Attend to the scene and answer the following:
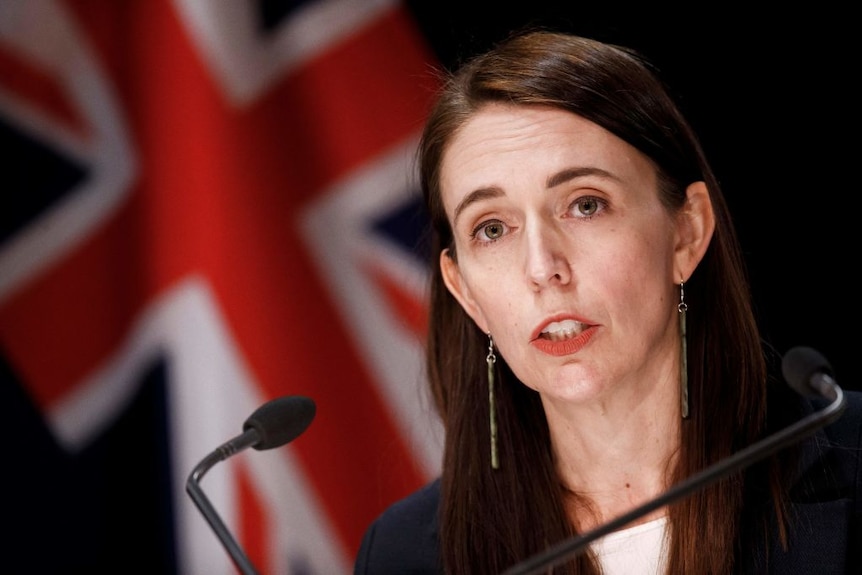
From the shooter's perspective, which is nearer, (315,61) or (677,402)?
(677,402)

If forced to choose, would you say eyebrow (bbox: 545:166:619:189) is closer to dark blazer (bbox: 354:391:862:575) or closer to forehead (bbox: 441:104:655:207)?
forehead (bbox: 441:104:655:207)

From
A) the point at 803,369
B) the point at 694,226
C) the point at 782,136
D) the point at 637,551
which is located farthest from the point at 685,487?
the point at 782,136

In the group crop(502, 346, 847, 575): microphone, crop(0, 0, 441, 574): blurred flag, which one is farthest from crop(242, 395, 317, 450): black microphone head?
crop(0, 0, 441, 574): blurred flag

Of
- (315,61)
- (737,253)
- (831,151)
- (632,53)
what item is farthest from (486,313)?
(315,61)

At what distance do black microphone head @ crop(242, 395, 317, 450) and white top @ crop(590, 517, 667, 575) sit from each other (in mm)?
583

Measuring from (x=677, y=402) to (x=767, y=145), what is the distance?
0.63 metres

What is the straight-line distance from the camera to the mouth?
174 cm

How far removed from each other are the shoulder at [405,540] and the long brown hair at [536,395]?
0.07 metres

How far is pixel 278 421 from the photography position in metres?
1.50

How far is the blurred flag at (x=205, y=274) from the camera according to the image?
7.91 ft

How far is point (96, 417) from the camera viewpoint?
7.93 feet

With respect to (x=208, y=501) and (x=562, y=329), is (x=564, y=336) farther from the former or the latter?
(x=208, y=501)

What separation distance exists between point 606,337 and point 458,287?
385 millimetres

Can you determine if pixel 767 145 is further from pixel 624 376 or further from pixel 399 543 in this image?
pixel 399 543
